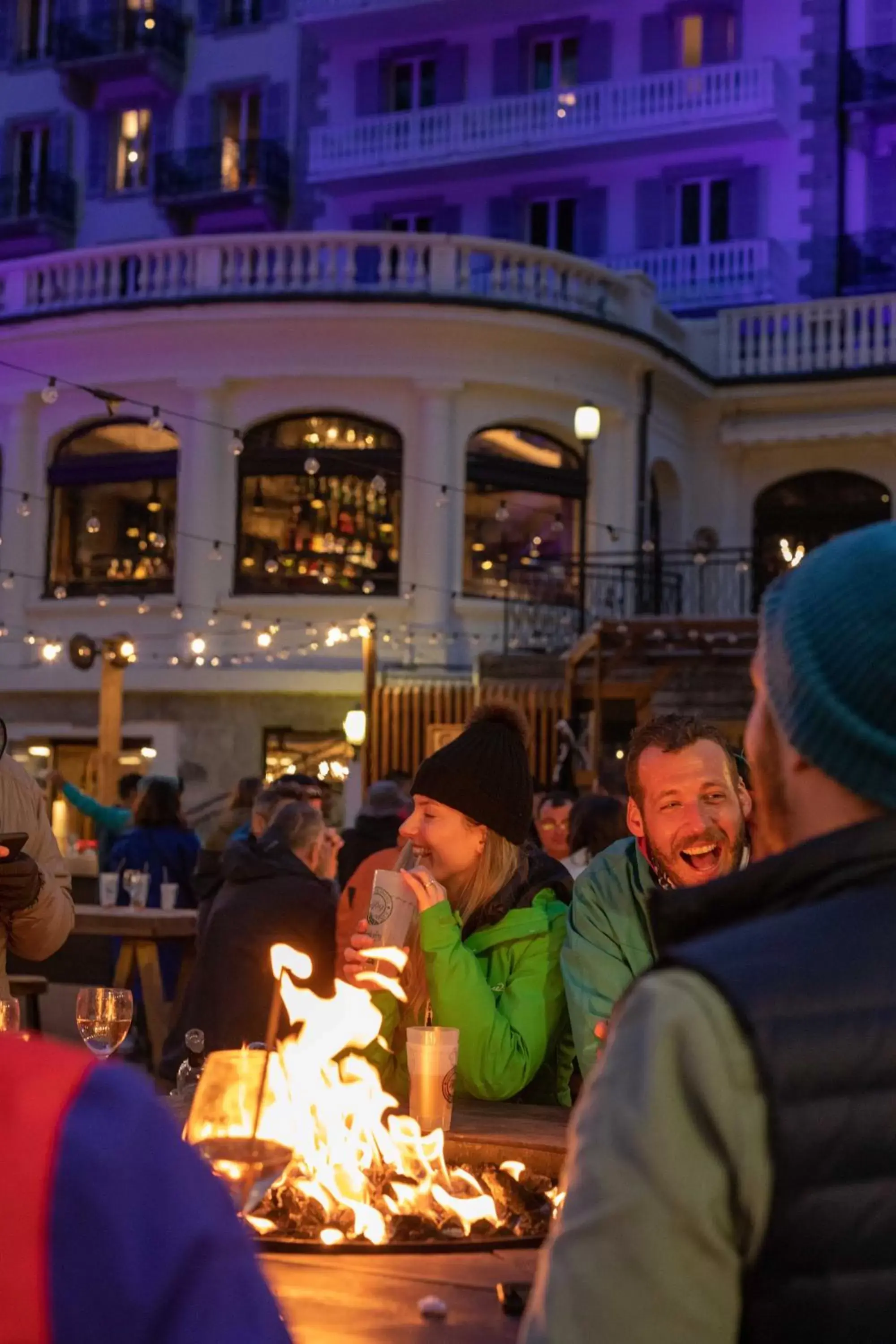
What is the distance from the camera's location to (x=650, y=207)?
77.8 ft

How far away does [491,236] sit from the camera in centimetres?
2455

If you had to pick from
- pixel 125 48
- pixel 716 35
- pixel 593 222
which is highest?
pixel 125 48

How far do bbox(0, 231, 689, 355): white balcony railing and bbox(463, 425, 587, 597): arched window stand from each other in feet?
6.17

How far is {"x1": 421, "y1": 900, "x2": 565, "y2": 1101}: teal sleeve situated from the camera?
3.32 m

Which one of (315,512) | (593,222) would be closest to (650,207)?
(593,222)

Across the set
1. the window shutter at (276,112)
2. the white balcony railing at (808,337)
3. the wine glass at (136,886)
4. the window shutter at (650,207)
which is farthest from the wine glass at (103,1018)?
the window shutter at (276,112)

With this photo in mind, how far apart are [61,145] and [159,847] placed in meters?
19.2

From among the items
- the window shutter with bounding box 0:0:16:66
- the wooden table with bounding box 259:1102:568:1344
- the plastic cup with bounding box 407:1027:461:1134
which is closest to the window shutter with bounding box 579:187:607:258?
the window shutter with bounding box 0:0:16:66

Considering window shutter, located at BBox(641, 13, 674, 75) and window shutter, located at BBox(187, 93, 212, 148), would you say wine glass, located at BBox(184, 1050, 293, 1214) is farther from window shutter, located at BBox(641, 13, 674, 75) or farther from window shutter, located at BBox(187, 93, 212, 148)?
window shutter, located at BBox(187, 93, 212, 148)

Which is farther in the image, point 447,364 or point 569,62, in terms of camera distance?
point 569,62

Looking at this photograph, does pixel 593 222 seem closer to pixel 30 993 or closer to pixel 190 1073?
pixel 30 993

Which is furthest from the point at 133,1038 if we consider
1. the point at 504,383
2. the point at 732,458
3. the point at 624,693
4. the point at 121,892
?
the point at 732,458

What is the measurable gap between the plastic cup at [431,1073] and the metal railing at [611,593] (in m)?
16.5

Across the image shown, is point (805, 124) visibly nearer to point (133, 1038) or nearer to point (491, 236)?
point (491, 236)
